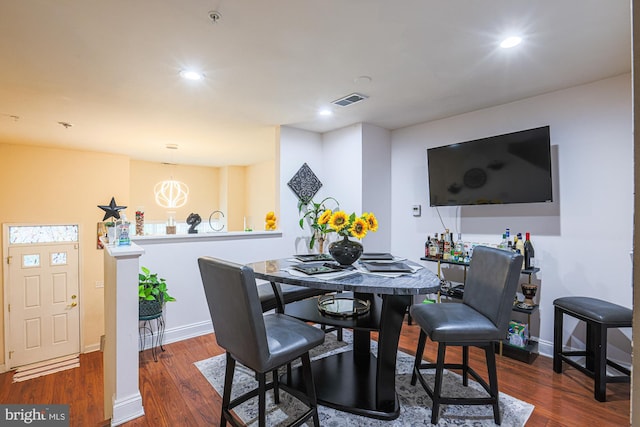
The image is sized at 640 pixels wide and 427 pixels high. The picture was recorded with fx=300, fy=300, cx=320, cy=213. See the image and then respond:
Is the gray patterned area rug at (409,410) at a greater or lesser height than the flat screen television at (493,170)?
lesser

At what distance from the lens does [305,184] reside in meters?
4.07

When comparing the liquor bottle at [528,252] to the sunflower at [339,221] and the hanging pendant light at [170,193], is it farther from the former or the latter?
the hanging pendant light at [170,193]

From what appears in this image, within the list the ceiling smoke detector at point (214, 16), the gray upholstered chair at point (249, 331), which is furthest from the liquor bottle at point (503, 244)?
the ceiling smoke detector at point (214, 16)

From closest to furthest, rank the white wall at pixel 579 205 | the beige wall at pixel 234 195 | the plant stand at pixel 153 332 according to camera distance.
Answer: the white wall at pixel 579 205, the plant stand at pixel 153 332, the beige wall at pixel 234 195

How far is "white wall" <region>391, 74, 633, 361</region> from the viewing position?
96.0 inches

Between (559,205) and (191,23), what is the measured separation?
10.8 ft

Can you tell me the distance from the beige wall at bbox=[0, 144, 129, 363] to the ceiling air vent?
15.6 feet

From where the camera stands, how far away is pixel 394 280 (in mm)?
1717

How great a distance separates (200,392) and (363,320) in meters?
1.33

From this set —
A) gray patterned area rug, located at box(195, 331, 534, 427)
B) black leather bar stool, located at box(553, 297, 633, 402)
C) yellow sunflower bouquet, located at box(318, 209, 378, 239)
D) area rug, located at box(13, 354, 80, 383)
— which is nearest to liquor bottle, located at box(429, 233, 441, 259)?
black leather bar stool, located at box(553, 297, 633, 402)

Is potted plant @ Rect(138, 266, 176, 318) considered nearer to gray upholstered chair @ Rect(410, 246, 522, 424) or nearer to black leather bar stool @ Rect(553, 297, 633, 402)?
gray upholstered chair @ Rect(410, 246, 522, 424)

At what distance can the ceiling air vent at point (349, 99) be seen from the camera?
9.55ft

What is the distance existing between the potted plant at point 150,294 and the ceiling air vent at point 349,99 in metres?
2.48

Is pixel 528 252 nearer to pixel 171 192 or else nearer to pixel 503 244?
pixel 503 244
